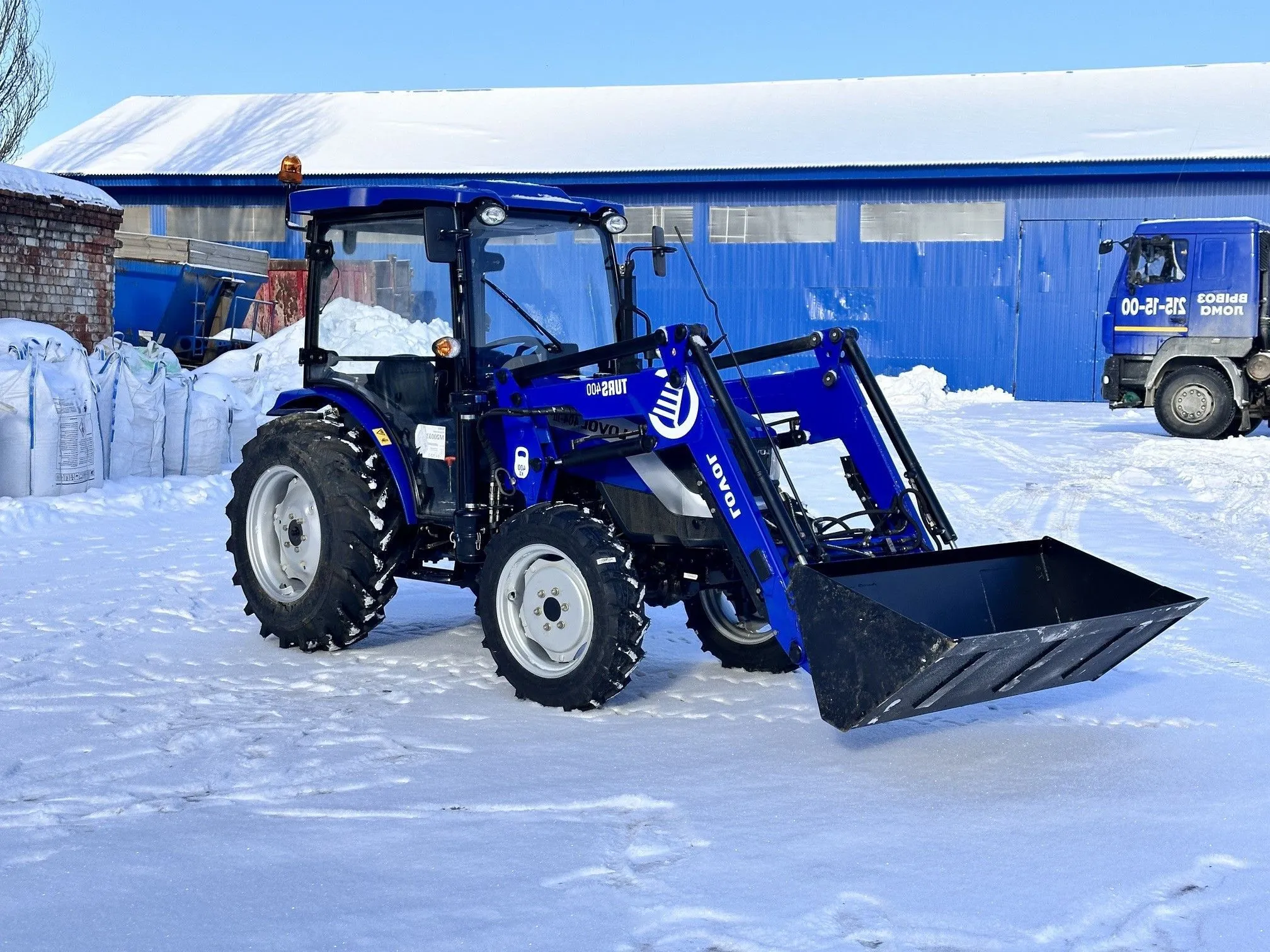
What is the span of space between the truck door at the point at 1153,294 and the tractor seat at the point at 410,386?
13.8 metres

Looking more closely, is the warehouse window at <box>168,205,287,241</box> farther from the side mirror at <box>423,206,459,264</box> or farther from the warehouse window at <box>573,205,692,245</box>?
the side mirror at <box>423,206,459,264</box>

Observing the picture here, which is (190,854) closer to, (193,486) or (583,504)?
(583,504)

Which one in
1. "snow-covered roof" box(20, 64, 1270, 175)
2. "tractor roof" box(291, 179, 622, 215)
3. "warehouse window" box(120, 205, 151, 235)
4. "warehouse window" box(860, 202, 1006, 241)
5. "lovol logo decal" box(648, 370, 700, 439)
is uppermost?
"snow-covered roof" box(20, 64, 1270, 175)

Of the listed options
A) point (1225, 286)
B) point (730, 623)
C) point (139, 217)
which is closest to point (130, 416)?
point (730, 623)

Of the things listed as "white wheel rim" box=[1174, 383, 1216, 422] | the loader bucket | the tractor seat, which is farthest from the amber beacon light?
the loader bucket

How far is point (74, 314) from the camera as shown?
52.4 ft

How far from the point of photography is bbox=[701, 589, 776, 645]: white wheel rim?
656cm

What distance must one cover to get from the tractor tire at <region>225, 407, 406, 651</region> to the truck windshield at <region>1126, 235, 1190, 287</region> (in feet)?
45.8

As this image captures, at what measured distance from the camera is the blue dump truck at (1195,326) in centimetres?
1797

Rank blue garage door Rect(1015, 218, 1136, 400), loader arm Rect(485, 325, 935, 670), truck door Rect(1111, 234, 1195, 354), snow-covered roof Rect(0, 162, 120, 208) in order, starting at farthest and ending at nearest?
blue garage door Rect(1015, 218, 1136, 400) → truck door Rect(1111, 234, 1195, 354) → snow-covered roof Rect(0, 162, 120, 208) → loader arm Rect(485, 325, 935, 670)

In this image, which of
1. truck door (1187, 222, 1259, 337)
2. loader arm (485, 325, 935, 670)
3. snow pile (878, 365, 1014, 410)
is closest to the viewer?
loader arm (485, 325, 935, 670)

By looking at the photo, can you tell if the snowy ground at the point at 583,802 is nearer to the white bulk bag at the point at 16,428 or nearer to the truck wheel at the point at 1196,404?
the white bulk bag at the point at 16,428

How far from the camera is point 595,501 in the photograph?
6254mm

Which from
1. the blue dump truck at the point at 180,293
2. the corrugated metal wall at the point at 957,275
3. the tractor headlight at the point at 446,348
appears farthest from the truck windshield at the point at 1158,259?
the tractor headlight at the point at 446,348
